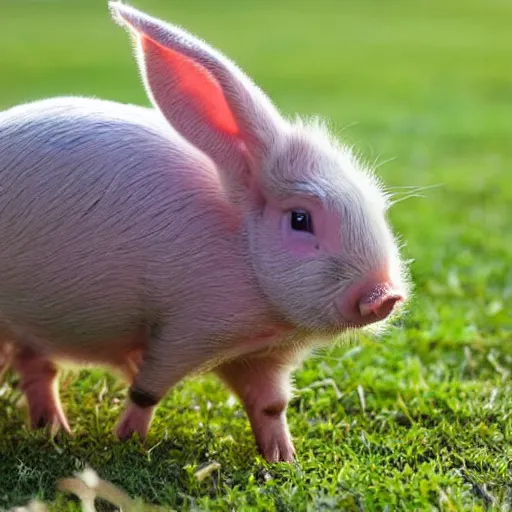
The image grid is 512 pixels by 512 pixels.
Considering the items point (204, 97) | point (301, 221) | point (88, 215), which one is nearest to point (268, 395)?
point (301, 221)

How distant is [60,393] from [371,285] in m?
1.57

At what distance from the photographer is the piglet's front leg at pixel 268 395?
3.34 meters

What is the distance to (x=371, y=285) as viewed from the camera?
2994mm

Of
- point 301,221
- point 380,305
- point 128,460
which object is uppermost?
point 301,221

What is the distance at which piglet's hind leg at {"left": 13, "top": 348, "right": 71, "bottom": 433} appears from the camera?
3.63 m

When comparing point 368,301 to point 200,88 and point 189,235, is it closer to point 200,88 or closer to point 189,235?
point 189,235

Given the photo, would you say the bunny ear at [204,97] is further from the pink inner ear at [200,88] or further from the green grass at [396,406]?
the green grass at [396,406]

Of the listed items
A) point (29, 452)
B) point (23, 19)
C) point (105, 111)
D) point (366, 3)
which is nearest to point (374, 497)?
point (29, 452)

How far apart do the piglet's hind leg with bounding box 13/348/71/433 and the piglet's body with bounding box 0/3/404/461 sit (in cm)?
34

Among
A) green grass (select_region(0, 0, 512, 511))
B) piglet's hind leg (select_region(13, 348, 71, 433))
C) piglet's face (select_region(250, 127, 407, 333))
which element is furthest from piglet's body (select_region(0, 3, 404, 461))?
piglet's hind leg (select_region(13, 348, 71, 433))

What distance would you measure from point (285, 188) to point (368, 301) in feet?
1.51

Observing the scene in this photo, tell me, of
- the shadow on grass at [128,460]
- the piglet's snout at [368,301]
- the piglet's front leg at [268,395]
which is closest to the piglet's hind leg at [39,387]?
the shadow on grass at [128,460]

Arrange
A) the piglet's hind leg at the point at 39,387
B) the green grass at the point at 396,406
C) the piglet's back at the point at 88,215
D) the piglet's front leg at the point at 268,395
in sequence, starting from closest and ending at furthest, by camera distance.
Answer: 1. the green grass at the point at 396,406
2. the piglet's back at the point at 88,215
3. the piglet's front leg at the point at 268,395
4. the piglet's hind leg at the point at 39,387

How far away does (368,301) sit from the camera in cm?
296
